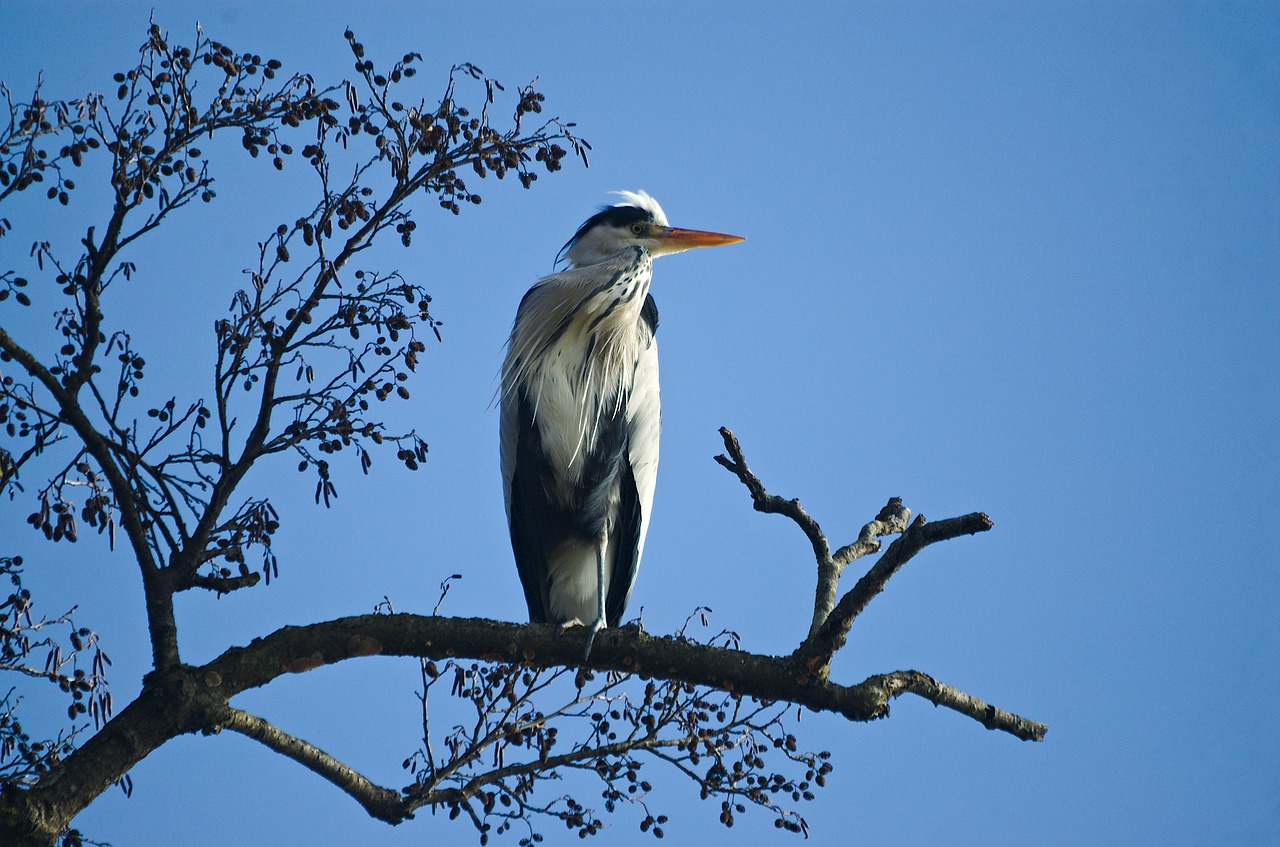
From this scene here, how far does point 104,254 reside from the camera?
8.05 ft

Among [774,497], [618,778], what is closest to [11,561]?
[618,778]

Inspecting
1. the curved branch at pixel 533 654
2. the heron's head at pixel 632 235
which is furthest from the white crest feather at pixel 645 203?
the curved branch at pixel 533 654

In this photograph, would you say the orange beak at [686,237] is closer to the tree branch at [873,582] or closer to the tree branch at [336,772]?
the tree branch at [873,582]

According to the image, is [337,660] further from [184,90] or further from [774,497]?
[184,90]

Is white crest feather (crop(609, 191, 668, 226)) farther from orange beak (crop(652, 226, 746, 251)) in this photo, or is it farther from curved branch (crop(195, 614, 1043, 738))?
curved branch (crop(195, 614, 1043, 738))

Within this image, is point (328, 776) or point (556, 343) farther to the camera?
point (556, 343)

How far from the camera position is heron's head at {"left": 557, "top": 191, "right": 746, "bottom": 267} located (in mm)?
4461

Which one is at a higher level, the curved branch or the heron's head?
the heron's head

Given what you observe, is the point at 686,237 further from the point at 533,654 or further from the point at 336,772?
the point at 336,772

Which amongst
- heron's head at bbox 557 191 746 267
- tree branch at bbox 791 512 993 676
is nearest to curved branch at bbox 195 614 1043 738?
tree branch at bbox 791 512 993 676

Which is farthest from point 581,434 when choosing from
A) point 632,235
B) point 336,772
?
point 336,772

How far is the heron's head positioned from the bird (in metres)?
0.14

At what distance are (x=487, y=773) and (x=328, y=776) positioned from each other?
0.38 meters

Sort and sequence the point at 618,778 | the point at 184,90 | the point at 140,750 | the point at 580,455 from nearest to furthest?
the point at 140,750
the point at 184,90
the point at 618,778
the point at 580,455
